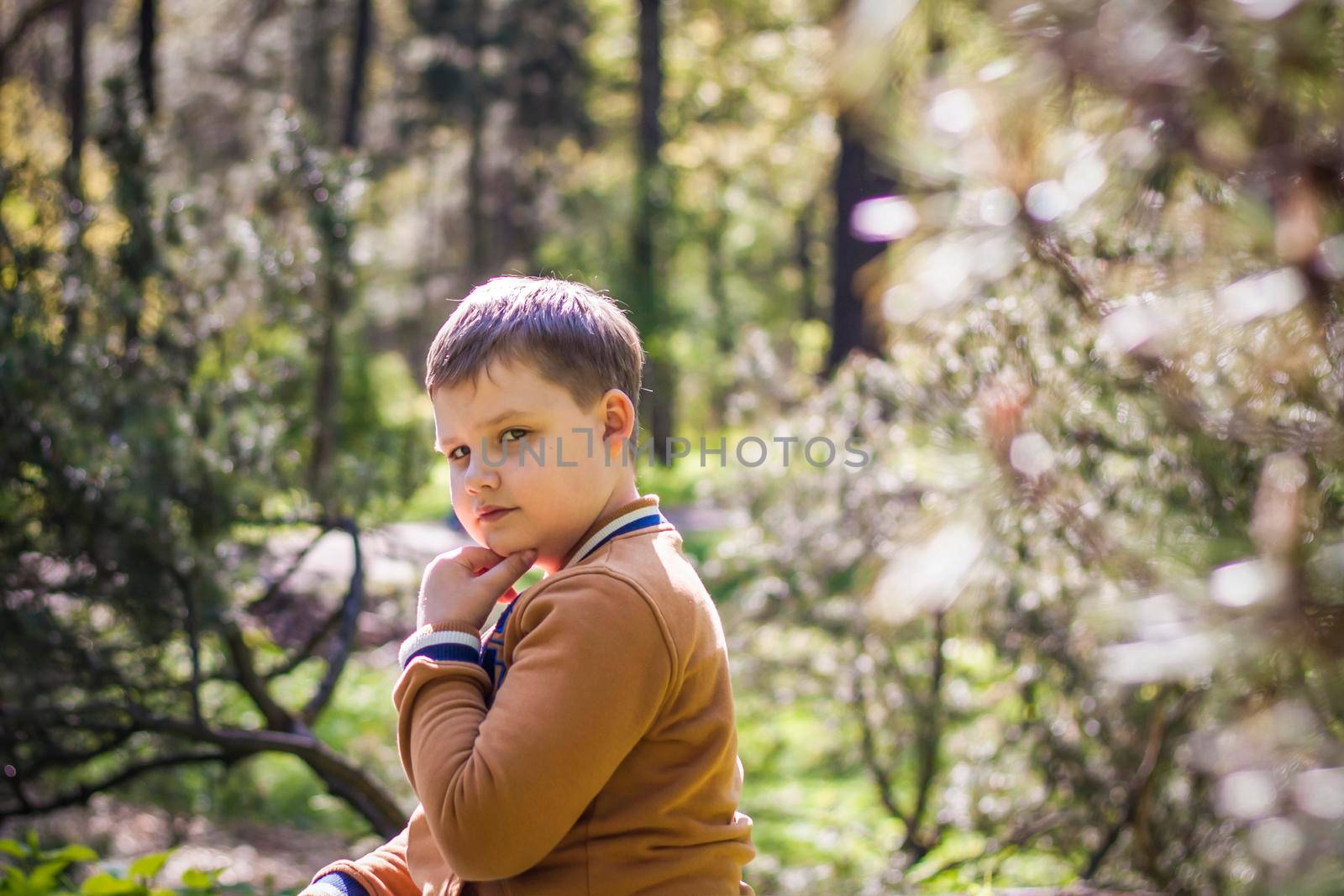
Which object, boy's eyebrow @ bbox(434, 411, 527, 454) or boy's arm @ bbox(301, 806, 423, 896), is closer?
boy's eyebrow @ bbox(434, 411, 527, 454)

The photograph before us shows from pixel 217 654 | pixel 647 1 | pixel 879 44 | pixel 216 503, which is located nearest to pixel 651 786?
pixel 879 44

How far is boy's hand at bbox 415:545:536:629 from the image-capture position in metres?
1.72

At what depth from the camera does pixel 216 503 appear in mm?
3615

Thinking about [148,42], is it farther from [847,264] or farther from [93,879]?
[93,879]

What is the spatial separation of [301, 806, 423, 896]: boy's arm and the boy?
19 mm

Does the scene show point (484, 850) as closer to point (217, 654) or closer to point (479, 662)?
point (479, 662)

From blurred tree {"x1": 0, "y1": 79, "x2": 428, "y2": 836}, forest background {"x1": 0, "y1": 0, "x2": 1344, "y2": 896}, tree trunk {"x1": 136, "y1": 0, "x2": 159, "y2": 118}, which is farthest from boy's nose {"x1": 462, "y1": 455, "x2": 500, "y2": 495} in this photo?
tree trunk {"x1": 136, "y1": 0, "x2": 159, "y2": 118}

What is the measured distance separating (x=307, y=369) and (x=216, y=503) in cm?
135

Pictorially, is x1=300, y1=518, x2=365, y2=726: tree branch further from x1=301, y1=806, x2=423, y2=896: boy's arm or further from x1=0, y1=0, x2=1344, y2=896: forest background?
x1=301, y1=806, x2=423, y2=896: boy's arm

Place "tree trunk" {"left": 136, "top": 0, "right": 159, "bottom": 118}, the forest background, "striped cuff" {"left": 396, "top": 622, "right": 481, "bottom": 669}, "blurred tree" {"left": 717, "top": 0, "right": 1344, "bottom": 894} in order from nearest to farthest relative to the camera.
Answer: "blurred tree" {"left": 717, "top": 0, "right": 1344, "bottom": 894}
the forest background
"striped cuff" {"left": 396, "top": 622, "right": 481, "bottom": 669}
"tree trunk" {"left": 136, "top": 0, "right": 159, "bottom": 118}

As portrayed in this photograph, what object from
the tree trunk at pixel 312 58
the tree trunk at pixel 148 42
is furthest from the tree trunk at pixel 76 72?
the tree trunk at pixel 312 58

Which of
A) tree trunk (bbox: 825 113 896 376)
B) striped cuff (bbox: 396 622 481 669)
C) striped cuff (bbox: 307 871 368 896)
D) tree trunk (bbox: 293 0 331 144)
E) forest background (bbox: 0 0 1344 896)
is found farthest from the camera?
tree trunk (bbox: 293 0 331 144)

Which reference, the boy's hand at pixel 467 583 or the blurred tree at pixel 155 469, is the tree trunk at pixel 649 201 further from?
the boy's hand at pixel 467 583

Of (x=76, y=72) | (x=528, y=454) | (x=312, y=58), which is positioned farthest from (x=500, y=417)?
(x=312, y=58)
